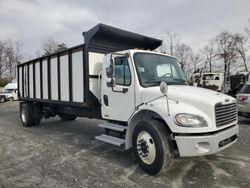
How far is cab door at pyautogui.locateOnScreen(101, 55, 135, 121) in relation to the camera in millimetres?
5699

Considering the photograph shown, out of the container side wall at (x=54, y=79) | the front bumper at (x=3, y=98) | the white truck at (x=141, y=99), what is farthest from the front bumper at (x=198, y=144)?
the front bumper at (x=3, y=98)

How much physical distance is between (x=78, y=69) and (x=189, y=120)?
3693 millimetres

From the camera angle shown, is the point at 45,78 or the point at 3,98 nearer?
the point at 45,78

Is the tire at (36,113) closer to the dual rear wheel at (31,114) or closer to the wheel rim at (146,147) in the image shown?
the dual rear wheel at (31,114)

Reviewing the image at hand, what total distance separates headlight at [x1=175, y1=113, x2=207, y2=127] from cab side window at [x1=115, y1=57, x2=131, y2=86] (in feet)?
5.05

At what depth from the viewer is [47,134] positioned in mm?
9195

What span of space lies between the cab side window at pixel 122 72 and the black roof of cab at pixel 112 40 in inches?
46.9

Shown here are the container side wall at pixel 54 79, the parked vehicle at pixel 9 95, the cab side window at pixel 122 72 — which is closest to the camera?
the cab side window at pixel 122 72

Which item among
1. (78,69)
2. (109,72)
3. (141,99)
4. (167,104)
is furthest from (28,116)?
(167,104)

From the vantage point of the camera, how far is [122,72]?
5812mm

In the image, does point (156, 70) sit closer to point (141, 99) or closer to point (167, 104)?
point (141, 99)

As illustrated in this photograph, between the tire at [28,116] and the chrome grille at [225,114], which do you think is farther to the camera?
the tire at [28,116]

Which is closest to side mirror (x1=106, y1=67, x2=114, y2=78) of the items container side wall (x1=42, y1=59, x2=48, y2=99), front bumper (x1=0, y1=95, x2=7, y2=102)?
container side wall (x1=42, y1=59, x2=48, y2=99)

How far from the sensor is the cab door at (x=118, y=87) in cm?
570
